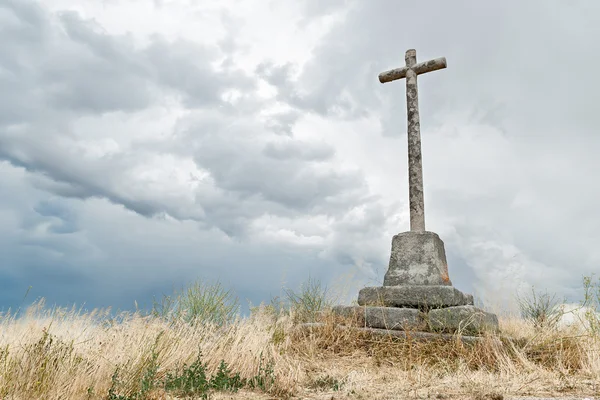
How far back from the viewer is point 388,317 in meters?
6.90

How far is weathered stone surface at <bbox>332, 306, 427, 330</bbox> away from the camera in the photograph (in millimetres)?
6719

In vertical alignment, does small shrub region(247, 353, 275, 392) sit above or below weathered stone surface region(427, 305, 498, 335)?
below

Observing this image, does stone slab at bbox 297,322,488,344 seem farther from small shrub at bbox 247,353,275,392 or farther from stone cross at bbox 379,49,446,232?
small shrub at bbox 247,353,275,392

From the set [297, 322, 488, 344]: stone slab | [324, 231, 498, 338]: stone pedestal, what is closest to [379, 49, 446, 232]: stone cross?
[324, 231, 498, 338]: stone pedestal

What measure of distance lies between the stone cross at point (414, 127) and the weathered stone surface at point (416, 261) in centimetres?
26

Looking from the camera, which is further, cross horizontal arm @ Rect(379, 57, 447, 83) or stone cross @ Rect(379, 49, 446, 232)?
cross horizontal arm @ Rect(379, 57, 447, 83)

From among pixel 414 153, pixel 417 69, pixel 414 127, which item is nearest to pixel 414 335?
pixel 414 153

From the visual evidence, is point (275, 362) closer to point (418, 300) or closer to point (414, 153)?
point (418, 300)

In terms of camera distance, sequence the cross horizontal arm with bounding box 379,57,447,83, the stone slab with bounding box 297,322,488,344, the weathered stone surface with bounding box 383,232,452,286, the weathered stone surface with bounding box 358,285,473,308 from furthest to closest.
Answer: the cross horizontal arm with bounding box 379,57,447,83 < the weathered stone surface with bounding box 383,232,452,286 < the weathered stone surface with bounding box 358,285,473,308 < the stone slab with bounding box 297,322,488,344

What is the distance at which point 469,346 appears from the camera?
614 centimetres

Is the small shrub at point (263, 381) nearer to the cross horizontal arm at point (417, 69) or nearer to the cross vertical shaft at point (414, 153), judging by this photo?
the cross vertical shaft at point (414, 153)

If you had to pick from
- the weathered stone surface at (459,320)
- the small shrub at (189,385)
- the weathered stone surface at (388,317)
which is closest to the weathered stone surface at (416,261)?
the weathered stone surface at (388,317)

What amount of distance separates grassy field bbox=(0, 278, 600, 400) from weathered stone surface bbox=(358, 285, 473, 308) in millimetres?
712

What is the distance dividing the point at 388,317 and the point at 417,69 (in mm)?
4421
